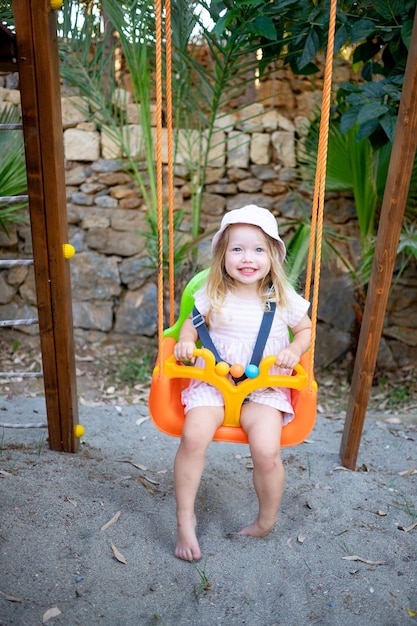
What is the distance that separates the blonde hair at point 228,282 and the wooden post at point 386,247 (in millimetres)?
438

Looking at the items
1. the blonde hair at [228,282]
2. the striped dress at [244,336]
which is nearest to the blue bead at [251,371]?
the striped dress at [244,336]

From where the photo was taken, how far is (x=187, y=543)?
1.99 metres

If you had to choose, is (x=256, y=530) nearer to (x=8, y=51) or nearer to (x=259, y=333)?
(x=259, y=333)

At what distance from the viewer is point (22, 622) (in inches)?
64.8

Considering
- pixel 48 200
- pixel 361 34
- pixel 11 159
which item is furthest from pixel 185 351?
pixel 11 159

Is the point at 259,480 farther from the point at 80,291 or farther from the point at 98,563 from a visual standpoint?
the point at 80,291

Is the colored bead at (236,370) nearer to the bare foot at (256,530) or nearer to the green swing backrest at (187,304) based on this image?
the green swing backrest at (187,304)

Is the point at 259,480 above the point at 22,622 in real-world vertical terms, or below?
above

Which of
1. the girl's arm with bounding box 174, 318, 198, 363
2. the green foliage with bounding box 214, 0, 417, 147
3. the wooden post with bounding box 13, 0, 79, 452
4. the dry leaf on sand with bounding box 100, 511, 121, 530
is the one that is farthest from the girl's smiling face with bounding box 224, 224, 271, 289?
the dry leaf on sand with bounding box 100, 511, 121, 530

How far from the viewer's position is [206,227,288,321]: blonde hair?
218cm

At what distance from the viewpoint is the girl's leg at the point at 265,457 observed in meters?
1.95

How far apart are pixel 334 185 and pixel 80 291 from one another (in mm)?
2132

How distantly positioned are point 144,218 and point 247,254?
2851 millimetres

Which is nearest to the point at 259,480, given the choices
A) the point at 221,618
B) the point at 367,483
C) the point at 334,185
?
the point at 221,618
